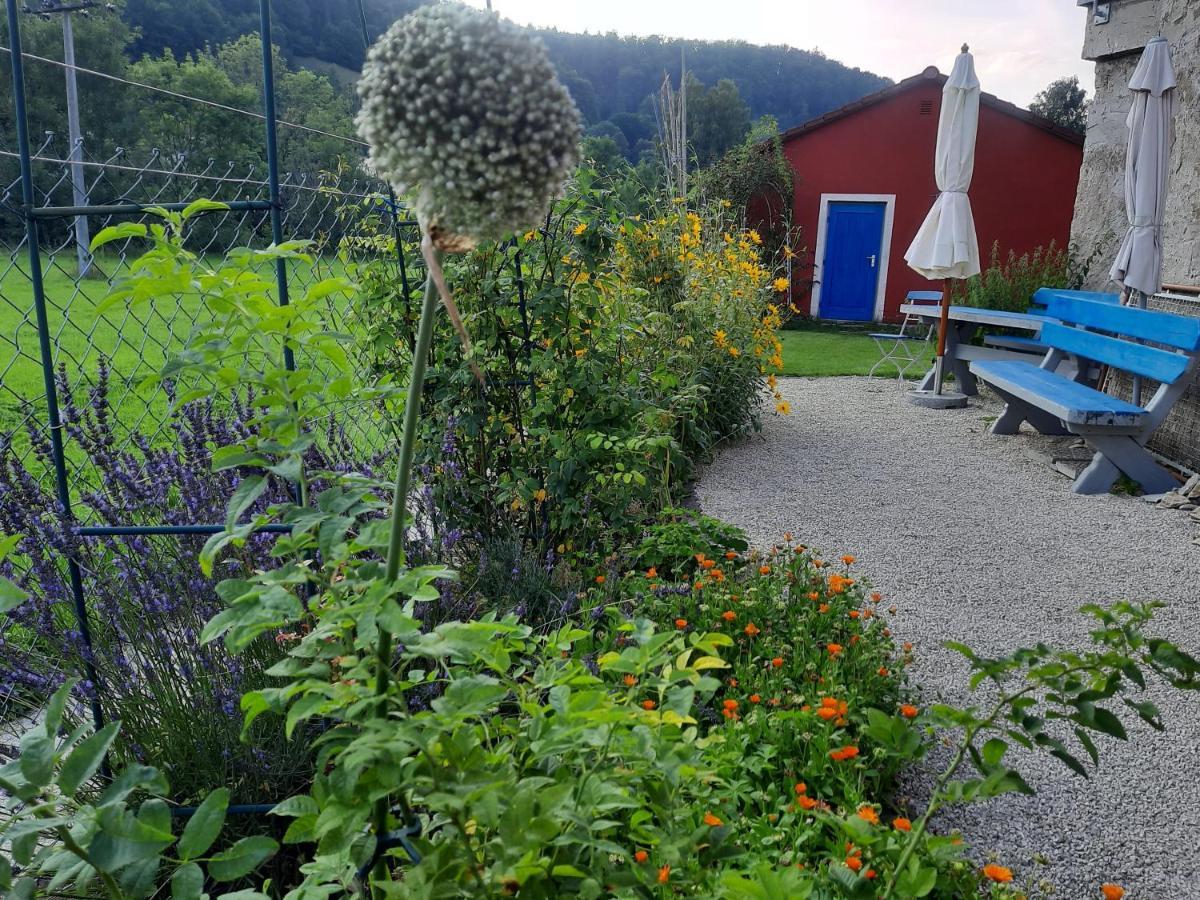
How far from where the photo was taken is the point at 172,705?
1949mm

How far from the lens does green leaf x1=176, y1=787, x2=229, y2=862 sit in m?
0.93

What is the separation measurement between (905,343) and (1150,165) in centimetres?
460

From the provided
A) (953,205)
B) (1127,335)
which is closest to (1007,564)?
(1127,335)

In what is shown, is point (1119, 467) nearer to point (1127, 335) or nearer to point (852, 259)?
point (1127, 335)

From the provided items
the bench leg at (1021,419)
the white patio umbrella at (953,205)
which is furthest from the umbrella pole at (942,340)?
the bench leg at (1021,419)

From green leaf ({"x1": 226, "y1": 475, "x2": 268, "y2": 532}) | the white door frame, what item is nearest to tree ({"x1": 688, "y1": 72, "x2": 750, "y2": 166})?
the white door frame

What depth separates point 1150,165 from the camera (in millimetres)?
6598

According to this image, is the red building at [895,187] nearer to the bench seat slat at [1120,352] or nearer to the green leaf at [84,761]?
the bench seat slat at [1120,352]

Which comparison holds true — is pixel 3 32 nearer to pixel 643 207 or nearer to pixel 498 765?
pixel 643 207

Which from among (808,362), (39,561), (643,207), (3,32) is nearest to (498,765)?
(39,561)

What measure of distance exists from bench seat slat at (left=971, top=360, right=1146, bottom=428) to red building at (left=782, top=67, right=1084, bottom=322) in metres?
8.39

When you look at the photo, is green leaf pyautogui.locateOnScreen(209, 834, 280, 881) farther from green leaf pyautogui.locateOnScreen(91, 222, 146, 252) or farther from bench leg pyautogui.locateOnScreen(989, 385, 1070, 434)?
bench leg pyautogui.locateOnScreen(989, 385, 1070, 434)

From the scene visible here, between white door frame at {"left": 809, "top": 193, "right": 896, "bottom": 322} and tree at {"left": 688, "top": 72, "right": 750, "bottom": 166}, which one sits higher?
tree at {"left": 688, "top": 72, "right": 750, "bottom": 166}

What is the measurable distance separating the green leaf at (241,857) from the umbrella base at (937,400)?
7.68 m
